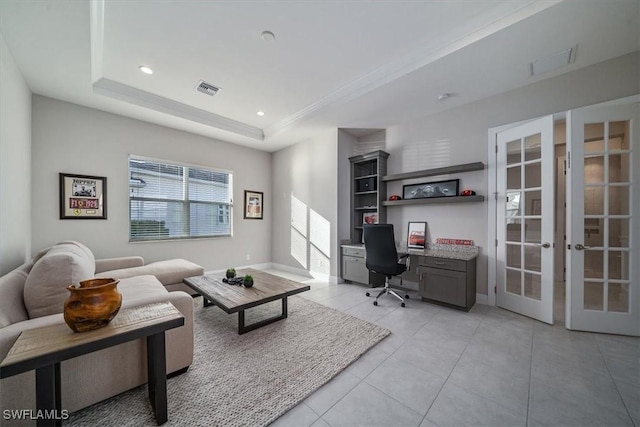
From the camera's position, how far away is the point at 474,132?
3.29m

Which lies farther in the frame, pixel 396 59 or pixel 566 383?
pixel 396 59

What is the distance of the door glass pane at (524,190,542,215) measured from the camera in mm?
2727

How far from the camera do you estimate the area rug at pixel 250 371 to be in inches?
54.9

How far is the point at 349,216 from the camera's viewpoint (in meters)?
4.46

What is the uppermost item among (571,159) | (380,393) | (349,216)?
(571,159)

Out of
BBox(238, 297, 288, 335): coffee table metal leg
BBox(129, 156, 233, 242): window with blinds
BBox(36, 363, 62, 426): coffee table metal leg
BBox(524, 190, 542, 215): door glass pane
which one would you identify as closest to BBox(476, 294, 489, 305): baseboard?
BBox(524, 190, 542, 215): door glass pane

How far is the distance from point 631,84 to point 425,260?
278 centimetres

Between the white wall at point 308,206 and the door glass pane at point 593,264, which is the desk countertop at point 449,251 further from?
the white wall at point 308,206

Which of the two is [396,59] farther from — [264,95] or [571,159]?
[571,159]

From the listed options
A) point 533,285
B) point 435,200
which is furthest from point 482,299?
point 435,200

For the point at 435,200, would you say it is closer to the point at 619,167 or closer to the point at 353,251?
the point at 353,251

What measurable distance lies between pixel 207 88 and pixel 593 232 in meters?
4.98

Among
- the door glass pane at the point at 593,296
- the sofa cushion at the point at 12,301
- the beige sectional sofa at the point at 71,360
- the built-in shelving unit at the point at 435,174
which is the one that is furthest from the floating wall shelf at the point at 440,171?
the sofa cushion at the point at 12,301

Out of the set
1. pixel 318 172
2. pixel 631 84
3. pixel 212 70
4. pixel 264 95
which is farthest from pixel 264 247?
pixel 631 84
